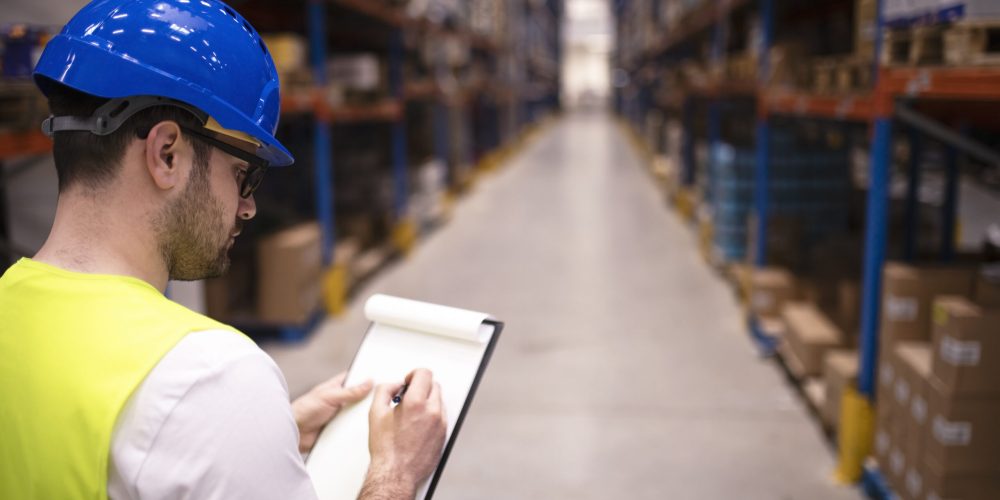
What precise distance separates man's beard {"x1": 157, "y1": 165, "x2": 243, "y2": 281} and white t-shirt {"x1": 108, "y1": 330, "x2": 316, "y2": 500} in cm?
19

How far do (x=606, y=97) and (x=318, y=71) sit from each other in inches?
1616

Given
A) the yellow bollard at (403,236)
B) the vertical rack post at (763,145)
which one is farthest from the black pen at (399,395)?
the yellow bollard at (403,236)

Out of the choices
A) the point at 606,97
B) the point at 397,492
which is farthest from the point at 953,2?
the point at 606,97

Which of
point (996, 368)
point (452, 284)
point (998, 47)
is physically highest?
point (998, 47)

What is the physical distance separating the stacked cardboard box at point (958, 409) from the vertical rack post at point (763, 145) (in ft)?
8.78

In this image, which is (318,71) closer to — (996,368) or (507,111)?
(996,368)

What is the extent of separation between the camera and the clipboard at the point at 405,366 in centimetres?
147

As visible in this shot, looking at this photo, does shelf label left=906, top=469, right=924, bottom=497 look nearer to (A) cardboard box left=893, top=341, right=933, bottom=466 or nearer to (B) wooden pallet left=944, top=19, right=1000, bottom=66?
(A) cardboard box left=893, top=341, right=933, bottom=466

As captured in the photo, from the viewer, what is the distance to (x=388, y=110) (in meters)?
7.66

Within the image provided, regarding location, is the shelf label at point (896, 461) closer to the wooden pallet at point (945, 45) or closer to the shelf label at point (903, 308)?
the shelf label at point (903, 308)

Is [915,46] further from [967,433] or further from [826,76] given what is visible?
[967,433]

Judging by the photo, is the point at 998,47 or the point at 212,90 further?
the point at 998,47

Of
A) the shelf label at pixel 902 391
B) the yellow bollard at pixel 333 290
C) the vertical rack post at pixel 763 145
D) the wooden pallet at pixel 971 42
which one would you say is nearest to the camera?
the wooden pallet at pixel 971 42

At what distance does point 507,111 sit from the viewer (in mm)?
19531
